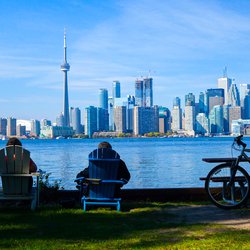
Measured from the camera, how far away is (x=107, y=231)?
569 centimetres

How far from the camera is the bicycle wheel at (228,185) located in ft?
24.6

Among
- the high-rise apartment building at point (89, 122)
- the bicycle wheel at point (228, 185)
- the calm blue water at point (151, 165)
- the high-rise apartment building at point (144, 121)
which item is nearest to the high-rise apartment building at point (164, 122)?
the high-rise apartment building at point (144, 121)

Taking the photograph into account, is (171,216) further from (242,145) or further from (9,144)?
(9,144)

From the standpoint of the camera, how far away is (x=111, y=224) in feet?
20.1

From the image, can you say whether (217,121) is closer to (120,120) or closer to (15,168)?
(120,120)

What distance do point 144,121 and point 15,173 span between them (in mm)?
167784

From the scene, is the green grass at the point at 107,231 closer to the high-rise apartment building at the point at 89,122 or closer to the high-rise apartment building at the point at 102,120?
the high-rise apartment building at the point at 89,122

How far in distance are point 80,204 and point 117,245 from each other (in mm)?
2943

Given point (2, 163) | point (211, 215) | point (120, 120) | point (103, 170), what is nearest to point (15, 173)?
point (2, 163)

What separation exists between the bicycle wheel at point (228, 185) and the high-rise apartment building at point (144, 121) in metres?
164

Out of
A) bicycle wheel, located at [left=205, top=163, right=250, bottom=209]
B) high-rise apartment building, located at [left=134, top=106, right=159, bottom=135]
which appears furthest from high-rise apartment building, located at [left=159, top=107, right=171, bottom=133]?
bicycle wheel, located at [left=205, top=163, right=250, bottom=209]

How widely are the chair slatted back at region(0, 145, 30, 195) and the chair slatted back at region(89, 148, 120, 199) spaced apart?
0.92 m

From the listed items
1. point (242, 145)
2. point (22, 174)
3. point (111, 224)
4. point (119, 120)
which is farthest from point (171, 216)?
point (119, 120)

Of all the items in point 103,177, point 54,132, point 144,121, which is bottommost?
point 103,177
